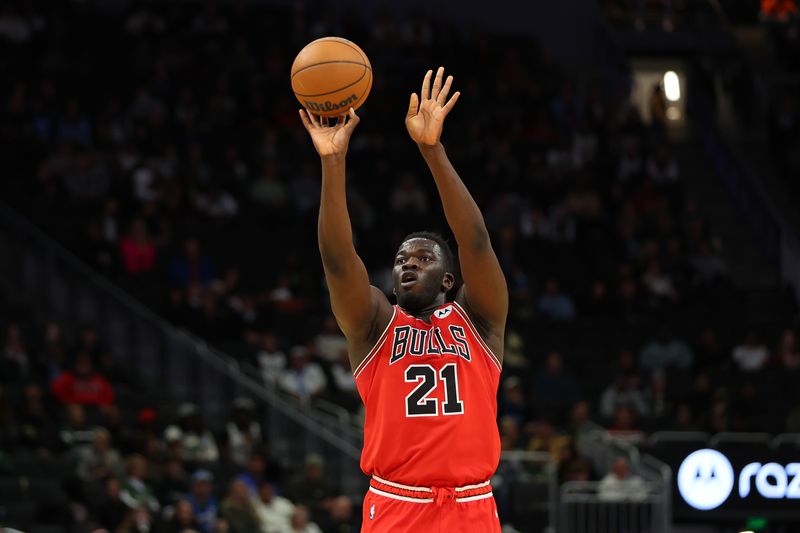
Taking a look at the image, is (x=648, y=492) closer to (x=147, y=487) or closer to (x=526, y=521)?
(x=526, y=521)

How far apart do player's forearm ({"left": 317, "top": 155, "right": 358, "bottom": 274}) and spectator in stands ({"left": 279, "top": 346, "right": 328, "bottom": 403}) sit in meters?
12.4

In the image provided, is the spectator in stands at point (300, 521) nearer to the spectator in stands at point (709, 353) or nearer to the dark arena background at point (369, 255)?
the dark arena background at point (369, 255)

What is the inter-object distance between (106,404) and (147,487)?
7.09 ft

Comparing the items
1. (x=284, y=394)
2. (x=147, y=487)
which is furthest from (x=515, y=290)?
(x=147, y=487)

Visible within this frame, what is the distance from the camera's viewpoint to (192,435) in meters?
16.9

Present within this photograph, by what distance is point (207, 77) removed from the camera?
24047 millimetres

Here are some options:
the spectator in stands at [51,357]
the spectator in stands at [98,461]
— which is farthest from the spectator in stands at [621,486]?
the spectator in stands at [51,357]

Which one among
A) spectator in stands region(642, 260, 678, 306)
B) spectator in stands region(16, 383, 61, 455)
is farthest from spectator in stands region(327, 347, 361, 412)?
spectator in stands region(642, 260, 678, 306)

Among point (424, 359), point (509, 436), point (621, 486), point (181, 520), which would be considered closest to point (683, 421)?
point (621, 486)

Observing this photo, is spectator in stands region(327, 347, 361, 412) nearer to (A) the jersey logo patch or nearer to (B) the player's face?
(A) the jersey logo patch

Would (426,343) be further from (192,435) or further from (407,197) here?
(407,197)

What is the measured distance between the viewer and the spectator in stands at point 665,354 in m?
21.2

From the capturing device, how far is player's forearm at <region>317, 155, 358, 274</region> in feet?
20.7

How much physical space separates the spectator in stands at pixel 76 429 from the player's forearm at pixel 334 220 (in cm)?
1011
